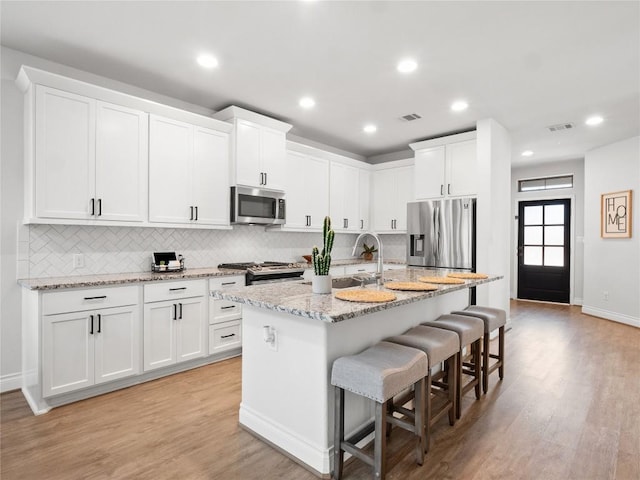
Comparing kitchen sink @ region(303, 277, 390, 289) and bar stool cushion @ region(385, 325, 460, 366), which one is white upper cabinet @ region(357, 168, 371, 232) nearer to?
kitchen sink @ region(303, 277, 390, 289)

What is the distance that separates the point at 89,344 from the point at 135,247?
1102 mm

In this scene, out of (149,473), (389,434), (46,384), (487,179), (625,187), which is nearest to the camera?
(149,473)

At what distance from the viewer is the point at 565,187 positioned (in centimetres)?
700

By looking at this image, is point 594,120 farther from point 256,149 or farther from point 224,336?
point 224,336

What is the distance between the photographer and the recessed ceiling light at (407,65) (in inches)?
121

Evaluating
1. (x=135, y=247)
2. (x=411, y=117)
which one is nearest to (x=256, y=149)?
(x=135, y=247)

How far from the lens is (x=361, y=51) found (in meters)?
2.92

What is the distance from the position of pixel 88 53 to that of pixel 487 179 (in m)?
4.35

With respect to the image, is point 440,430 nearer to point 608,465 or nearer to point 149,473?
point 608,465

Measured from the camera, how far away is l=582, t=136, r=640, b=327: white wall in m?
5.37

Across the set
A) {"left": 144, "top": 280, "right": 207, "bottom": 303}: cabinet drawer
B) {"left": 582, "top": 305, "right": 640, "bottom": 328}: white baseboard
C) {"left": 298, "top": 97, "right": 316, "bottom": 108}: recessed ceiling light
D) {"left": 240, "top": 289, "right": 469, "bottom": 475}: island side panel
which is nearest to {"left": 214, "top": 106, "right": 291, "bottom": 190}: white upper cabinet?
{"left": 298, "top": 97, "right": 316, "bottom": 108}: recessed ceiling light

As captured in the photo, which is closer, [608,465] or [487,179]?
[608,465]

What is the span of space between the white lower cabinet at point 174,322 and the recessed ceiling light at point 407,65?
106 inches

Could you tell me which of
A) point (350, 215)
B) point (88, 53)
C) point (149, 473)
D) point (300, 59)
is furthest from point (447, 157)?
point (149, 473)
